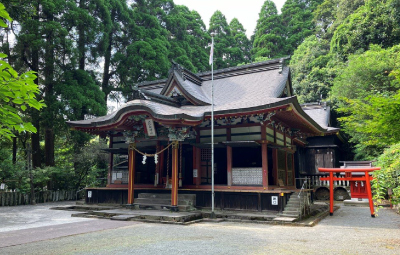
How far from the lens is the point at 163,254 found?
5.95 metres

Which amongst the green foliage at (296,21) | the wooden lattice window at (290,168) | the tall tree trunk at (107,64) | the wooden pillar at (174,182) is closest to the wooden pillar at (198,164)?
the wooden pillar at (174,182)

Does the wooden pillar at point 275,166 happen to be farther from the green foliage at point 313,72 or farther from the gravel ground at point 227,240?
the green foliage at point 313,72

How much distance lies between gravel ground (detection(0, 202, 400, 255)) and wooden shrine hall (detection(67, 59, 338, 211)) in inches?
119

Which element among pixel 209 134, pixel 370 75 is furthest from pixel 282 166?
pixel 370 75

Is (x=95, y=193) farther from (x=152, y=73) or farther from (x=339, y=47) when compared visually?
(x=339, y=47)

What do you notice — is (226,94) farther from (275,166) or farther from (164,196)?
(164,196)

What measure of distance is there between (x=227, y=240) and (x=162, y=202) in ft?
20.4

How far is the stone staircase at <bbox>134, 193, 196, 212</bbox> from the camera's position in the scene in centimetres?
1262

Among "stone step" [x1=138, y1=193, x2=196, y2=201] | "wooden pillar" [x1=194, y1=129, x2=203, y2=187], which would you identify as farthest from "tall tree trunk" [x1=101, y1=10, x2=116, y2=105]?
"wooden pillar" [x1=194, y1=129, x2=203, y2=187]

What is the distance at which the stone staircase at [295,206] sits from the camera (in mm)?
11160

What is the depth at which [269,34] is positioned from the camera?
49.2 metres

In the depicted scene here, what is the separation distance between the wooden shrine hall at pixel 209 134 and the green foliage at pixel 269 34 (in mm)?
33030

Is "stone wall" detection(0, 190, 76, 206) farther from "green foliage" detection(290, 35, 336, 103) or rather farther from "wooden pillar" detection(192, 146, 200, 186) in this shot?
"green foliage" detection(290, 35, 336, 103)

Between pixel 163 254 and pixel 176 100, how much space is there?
10.8 metres
